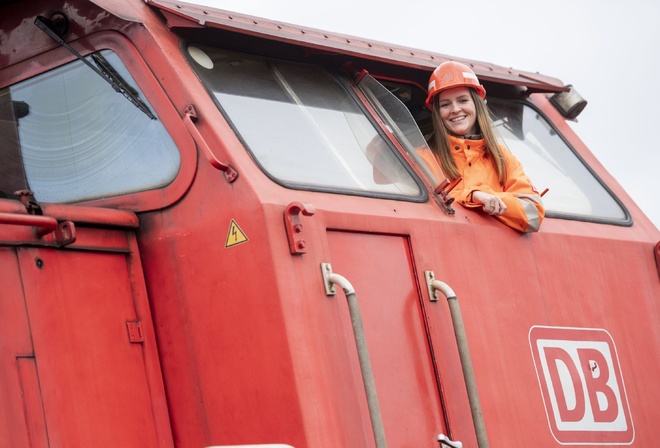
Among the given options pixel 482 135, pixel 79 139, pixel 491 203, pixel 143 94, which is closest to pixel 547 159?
pixel 482 135

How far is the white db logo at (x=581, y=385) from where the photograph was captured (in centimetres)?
495

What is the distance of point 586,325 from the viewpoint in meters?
5.27

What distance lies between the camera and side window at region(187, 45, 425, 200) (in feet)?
14.7

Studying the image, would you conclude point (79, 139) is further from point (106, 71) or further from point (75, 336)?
point (75, 336)

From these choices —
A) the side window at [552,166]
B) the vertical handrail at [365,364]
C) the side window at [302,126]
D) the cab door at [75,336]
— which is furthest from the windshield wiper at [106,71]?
the side window at [552,166]

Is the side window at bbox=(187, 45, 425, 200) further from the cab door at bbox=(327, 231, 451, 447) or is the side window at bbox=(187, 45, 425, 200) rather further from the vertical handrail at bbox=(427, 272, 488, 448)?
the vertical handrail at bbox=(427, 272, 488, 448)

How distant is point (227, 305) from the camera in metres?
4.06

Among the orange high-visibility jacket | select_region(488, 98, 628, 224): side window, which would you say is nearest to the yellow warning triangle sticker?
the orange high-visibility jacket

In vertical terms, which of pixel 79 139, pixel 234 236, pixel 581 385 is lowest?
pixel 581 385

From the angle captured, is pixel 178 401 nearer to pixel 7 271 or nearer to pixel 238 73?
pixel 7 271

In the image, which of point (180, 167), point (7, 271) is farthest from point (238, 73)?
point (7, 271)

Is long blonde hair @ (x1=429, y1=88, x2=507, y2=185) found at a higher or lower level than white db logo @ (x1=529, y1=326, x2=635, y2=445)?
higher

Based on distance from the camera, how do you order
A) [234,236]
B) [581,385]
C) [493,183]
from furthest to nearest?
[493,183] → [581,385] → [234,236]

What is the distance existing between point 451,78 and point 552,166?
94 cm
